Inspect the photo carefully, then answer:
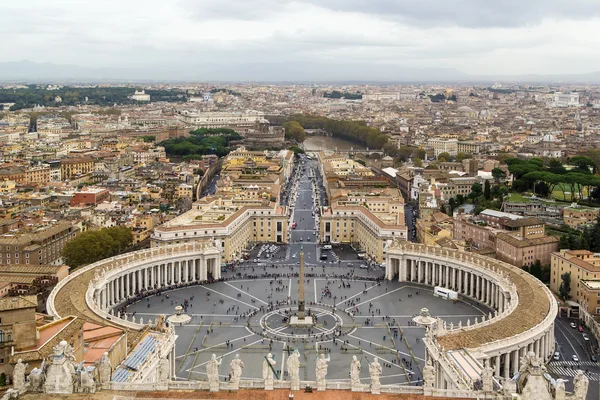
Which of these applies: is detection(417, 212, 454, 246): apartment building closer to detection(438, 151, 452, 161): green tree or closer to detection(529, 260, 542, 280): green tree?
detection(529, 260, 542, 280): green tree

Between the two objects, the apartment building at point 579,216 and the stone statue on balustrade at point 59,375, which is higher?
the stone statue on balustrade at point 59,375

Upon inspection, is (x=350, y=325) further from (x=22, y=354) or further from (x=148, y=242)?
(x=148, y=242)

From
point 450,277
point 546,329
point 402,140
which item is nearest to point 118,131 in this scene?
point 402,140

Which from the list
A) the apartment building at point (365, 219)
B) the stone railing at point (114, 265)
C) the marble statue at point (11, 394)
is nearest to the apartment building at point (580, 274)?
the apartment building at point (365, 219)

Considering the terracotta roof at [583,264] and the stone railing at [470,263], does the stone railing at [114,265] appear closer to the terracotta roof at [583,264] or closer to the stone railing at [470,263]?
the stone railing at [470,263]

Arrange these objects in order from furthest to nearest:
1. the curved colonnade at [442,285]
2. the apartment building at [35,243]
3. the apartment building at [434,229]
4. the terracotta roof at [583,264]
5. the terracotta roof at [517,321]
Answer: the apartment building at [434,229] < the apartment building at [35,243] < the terracotta roof at [583,264] < the curved colonnade at [442,285] < the terracotta roof at [517,321]

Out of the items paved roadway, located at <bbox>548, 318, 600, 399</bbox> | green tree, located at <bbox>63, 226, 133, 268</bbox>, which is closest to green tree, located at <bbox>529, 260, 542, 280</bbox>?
paved roadway, located at <bbox>548, 318, 600, 399</bbox>
